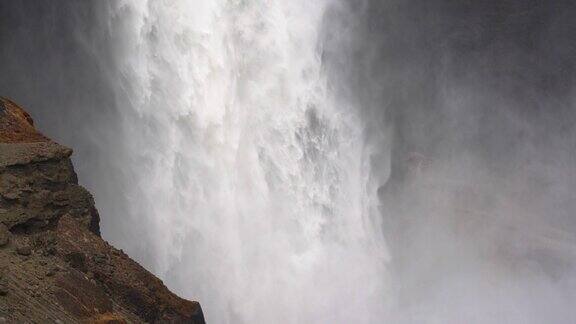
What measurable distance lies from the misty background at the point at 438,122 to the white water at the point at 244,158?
3.54 feet

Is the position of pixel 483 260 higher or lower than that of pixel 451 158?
lower

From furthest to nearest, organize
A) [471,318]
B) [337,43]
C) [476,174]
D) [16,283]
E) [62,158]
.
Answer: [476,174]
[337,43]
[471,318]
[62,158]
[16,283]

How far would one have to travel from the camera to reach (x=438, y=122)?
69.4 ft

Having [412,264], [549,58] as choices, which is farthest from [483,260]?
[549,58]

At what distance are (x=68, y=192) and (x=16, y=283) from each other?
46.1 inches

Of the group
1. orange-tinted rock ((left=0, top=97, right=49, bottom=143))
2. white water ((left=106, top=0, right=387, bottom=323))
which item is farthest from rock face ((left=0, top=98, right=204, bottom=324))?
white water ((left=106, top=0, right=387, bottom=323))

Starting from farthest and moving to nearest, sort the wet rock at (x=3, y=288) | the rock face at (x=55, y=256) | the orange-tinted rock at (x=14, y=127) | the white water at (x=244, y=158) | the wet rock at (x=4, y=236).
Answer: the white water at (x=244, y=158), the orange-tinted rock at (x=14, y=127), the wet rock at (x=4, y=236), the rock face at (x=55, y=256), the wet rock at (x=3, y=288)

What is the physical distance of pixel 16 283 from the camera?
491 cm

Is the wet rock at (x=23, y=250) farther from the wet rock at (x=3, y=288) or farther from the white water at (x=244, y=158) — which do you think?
the white water at (x=244, y=158)

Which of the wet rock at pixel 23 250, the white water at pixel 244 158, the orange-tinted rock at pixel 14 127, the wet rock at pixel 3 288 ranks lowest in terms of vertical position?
the wet rock at pixel 3 288

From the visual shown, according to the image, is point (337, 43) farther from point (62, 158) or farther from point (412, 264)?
point (62, 158)

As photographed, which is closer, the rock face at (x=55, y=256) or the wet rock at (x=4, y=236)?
the rock face at (x=55, y=256)

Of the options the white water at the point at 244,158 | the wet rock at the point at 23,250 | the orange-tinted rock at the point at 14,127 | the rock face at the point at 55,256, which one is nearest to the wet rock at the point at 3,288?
the rock face at the point at 55,256

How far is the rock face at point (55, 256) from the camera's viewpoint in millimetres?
4977
